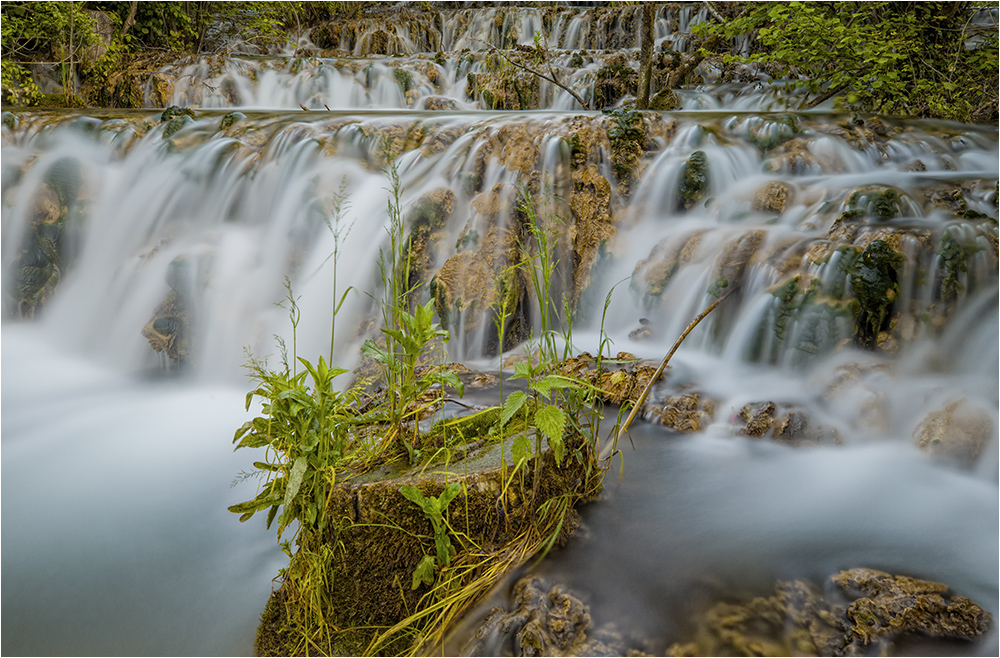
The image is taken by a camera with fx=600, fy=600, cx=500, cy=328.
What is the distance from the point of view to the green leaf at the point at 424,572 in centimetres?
177

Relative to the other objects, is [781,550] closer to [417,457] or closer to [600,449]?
[600,449]

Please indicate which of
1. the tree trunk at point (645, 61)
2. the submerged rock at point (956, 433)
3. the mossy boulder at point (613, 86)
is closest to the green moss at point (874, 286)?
the submerged rock at point (956, 433)

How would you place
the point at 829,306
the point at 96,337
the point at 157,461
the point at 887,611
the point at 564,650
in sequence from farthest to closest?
the point at 96,337 < the point at 829,306 < the point at 157,461 < the point at 887,611 < the point at 564,650

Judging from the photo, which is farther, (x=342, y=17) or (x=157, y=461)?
(x=342, y=17)

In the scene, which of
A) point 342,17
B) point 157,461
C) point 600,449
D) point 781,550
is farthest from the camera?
point 342,17

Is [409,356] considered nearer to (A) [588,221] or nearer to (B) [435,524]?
(B) [435,524]

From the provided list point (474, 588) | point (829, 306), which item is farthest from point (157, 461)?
point (829, 306)

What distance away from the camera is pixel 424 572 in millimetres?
1777

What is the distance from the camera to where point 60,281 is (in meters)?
5.14

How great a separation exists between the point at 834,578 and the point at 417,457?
58.8 inches

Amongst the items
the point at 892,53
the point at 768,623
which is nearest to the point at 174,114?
the point at 768,623

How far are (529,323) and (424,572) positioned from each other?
269 centimetres

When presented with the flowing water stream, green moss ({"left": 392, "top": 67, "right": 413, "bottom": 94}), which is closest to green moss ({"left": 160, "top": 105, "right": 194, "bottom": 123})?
the flowing water stream

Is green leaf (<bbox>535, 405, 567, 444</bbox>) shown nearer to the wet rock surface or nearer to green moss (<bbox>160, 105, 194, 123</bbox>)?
the wet rock surface
